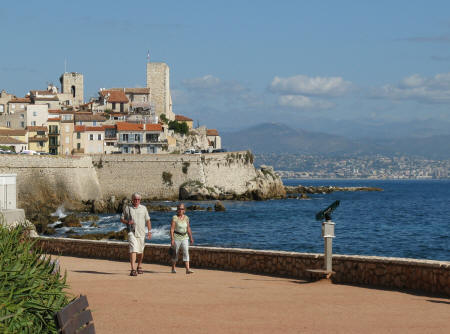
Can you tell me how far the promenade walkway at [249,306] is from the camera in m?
9.66

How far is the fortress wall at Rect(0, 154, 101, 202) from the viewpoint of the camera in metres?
61.0

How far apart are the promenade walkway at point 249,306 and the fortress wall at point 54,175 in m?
47.5

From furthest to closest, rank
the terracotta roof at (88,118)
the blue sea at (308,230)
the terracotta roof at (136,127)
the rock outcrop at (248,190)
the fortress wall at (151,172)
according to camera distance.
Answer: the terracotta roof at (88,118)
the terracotta roof at (136,127)
the rock outcrop at (248,190)
the fortress wall at (151,172)
the blue sea at (308,230)

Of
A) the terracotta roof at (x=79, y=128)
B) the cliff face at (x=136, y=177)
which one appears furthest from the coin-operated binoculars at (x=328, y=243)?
the terracotta roof at (x=79, y=128)

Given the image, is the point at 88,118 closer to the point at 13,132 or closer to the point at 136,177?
the point at 13,132

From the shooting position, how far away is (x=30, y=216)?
5509 centimetres

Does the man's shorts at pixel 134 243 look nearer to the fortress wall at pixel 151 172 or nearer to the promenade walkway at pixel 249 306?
the promenade walkway at pixel 249 306

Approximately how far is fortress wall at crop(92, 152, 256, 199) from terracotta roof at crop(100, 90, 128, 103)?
30.5 metres

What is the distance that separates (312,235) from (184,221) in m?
32.2

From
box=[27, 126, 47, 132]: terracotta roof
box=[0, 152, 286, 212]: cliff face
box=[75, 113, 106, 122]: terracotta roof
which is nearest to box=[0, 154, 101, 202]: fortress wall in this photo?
box=[0, 152, 286, 212]: cliff face

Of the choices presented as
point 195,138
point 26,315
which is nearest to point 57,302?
point 26,315

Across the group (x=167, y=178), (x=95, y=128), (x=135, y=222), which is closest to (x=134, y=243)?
(x=135, y=222)

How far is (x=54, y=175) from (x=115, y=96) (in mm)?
45941

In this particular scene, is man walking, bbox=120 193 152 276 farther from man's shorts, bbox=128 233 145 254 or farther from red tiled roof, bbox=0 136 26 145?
red tiled roof, bbox=0 136 26 145
